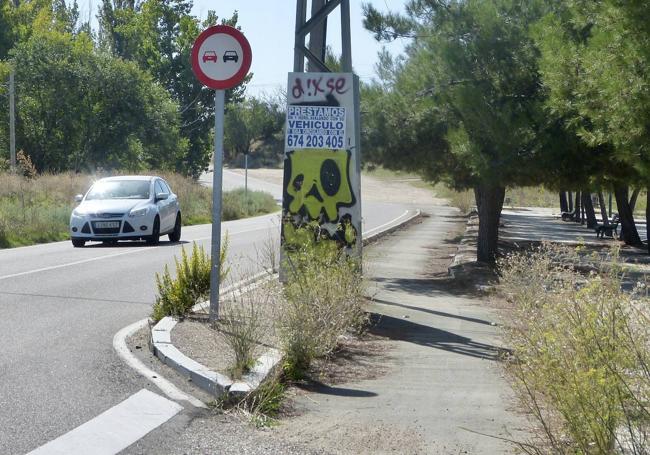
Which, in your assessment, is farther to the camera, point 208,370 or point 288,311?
point 288,311

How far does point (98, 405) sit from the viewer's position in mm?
7000

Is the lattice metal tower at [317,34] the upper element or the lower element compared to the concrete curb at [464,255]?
upper

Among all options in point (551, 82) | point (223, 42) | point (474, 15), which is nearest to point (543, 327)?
point (223, 42)

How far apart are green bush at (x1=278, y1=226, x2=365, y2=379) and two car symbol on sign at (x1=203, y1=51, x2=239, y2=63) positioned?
214 cm

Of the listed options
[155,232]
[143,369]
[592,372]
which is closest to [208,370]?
[143,369]

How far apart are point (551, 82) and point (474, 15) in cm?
288

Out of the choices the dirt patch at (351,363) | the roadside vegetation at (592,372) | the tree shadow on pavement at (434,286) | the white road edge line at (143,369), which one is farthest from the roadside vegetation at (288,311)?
the tree shadow on pavement at (434,286)

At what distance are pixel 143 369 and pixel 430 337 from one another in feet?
11.6

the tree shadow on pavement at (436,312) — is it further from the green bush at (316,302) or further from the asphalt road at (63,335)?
the asphalt road at (63,335)

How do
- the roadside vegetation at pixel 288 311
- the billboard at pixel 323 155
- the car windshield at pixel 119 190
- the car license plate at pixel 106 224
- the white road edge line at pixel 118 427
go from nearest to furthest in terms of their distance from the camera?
the white road edge line at pixel 118 427 < the roadside vegetation at pixel 288 311 < the billboard at pixel 323 155 < the car license plate at pixel 106 224 < the car windshield at pixel 119 190

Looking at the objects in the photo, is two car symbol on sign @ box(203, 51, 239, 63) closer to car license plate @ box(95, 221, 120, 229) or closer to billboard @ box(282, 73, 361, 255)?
billboard @ box(282, 73, 361, 255)

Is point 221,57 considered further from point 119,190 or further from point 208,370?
point 119,190

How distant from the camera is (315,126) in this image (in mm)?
12352

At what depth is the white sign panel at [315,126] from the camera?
12.3m
